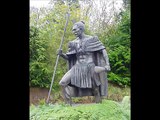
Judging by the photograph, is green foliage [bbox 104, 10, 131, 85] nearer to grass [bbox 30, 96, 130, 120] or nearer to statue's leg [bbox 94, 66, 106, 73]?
statue's leg [bbox 94, 66, 106, 73]

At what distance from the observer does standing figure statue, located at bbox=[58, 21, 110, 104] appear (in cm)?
609

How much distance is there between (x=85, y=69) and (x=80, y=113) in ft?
2.55

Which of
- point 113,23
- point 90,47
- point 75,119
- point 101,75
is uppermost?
point 113,23

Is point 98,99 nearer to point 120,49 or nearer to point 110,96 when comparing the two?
point 110,96

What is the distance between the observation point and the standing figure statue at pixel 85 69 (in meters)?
6.09

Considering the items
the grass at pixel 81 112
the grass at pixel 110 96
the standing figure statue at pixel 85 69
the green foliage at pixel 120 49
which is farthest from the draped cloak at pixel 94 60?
the green foliage at pixel 120 49

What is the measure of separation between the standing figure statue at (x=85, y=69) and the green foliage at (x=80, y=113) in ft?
0.95

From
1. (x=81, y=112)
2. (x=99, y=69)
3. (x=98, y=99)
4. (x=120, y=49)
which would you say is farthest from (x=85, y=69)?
(x=120, y=49)

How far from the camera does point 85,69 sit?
6.09 meters

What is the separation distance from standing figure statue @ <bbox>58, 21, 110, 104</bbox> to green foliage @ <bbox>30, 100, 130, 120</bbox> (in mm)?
288
